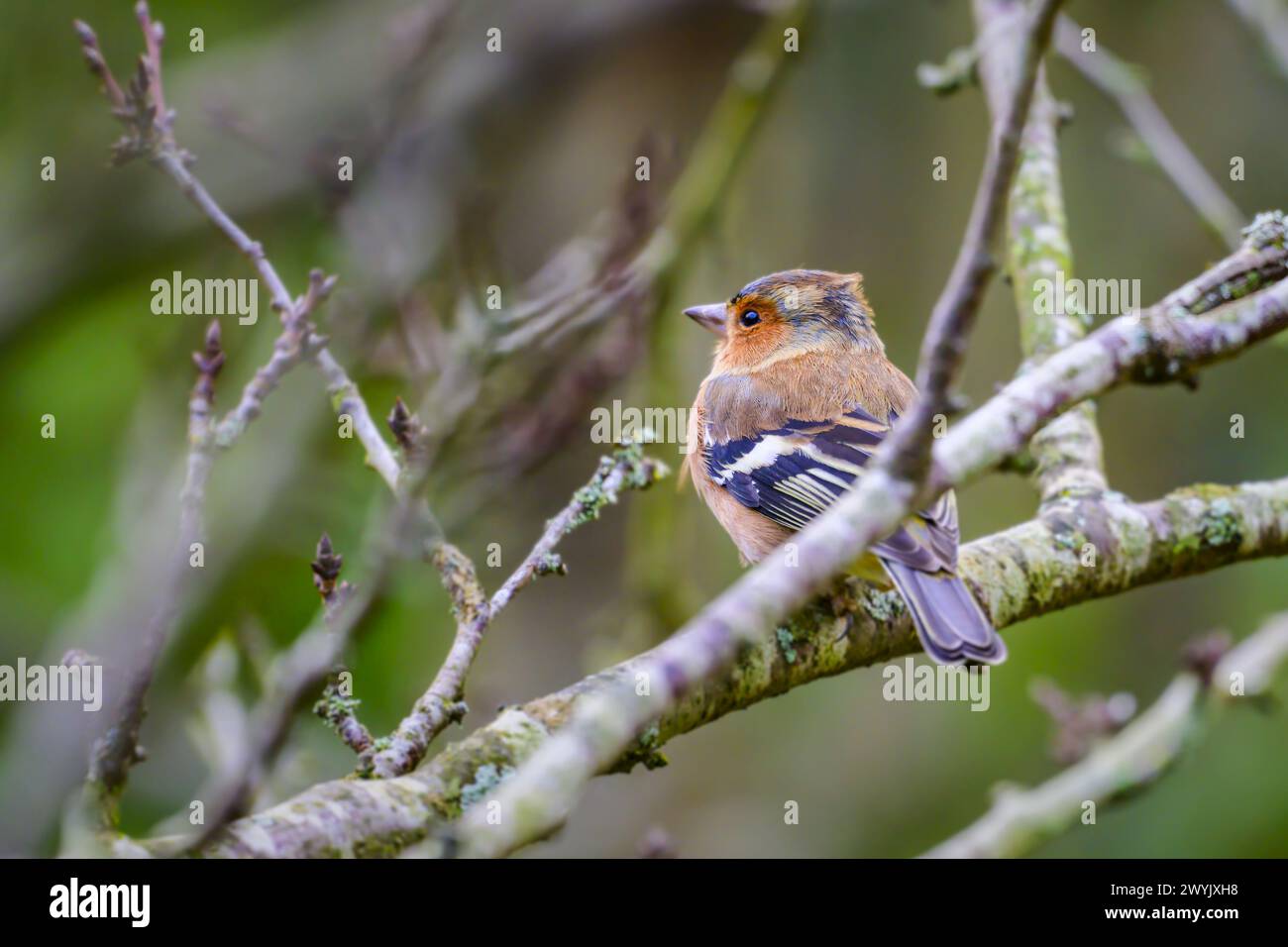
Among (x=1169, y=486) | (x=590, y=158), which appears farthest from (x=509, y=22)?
(x=1169, y=486)

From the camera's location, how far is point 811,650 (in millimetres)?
3641

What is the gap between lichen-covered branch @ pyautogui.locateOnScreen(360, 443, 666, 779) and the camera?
9.02 feet

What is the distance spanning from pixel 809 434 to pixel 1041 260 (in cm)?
123

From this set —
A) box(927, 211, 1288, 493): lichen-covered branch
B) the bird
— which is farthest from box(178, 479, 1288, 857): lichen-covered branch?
box(927, 211, 1288, 493): lichen-covered branch

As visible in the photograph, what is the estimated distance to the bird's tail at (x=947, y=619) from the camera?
3596mm

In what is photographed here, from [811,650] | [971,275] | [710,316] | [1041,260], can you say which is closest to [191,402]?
[811,650]

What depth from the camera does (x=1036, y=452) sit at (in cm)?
464

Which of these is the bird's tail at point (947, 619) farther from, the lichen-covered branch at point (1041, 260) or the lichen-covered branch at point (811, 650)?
the lichen-covered branch at point (1041, 260)

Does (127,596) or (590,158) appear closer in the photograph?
(127,596)

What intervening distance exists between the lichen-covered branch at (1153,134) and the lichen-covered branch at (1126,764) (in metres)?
2.15

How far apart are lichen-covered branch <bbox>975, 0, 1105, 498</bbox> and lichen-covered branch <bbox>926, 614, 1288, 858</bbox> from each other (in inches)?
31.8
